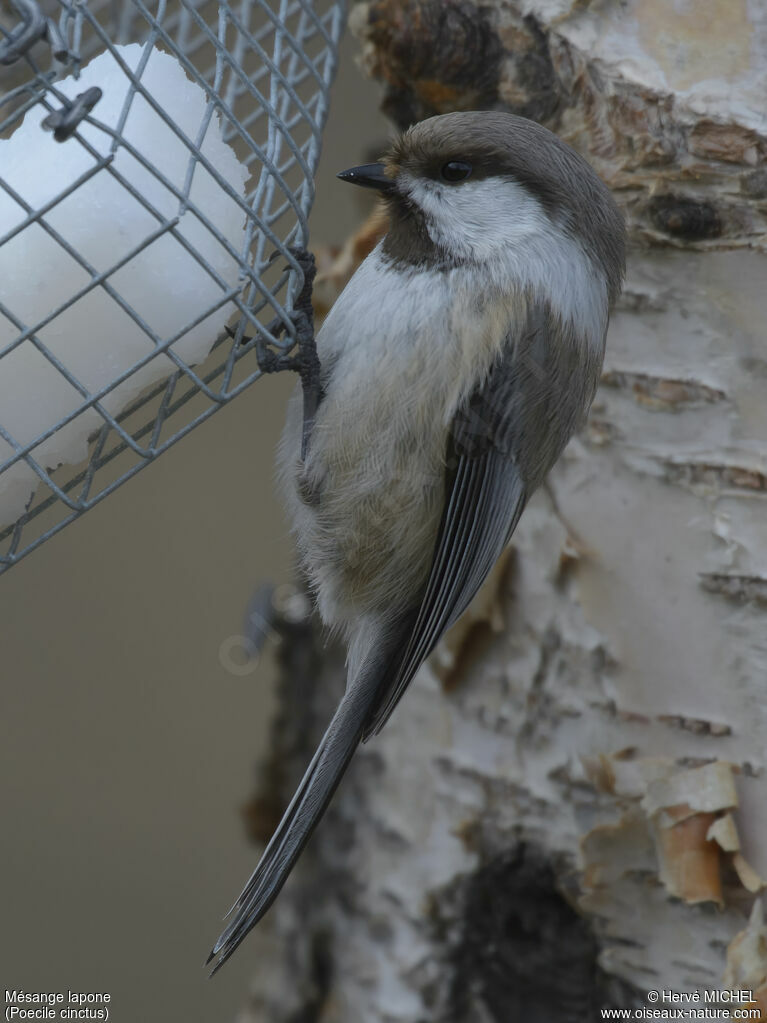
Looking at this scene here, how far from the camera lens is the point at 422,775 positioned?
140cm

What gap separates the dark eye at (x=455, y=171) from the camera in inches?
41.9

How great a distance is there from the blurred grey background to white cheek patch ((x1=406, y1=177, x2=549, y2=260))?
1491 mm

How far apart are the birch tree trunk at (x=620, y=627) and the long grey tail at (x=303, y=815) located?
0.70ft

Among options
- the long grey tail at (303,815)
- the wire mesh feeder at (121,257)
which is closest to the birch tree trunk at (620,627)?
the long grey tail at (303,815)

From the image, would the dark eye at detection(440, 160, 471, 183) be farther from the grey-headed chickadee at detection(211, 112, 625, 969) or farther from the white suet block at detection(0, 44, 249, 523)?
the white suet block at detection(0, 44, 249, 523)

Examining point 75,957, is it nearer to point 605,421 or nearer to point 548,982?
point 548,982

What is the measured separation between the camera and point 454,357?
1.05 meters

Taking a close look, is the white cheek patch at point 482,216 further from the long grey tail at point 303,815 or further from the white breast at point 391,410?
the long grey tail at point 303,815

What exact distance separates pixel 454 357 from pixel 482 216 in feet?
0.46

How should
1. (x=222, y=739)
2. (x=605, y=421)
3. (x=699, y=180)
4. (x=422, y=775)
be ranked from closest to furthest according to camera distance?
1. (x=699, y=180)
2. (x=605, y=421)
3. (x=422, y=775)
4. (x=222, y=739)

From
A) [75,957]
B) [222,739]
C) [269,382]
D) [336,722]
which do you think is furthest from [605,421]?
[75,957]

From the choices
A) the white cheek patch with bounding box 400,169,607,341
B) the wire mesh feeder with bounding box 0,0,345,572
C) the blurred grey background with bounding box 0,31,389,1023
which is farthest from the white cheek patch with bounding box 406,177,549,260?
the blurred grey background with bounding box 0,31,389,1023

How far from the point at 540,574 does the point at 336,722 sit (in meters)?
0.29

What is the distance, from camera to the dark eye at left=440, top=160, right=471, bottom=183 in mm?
1063
